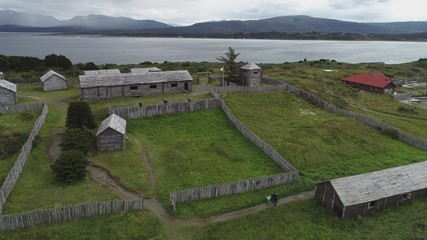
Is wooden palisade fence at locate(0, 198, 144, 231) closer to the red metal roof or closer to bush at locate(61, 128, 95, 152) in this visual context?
bush at locate(61, 128, 95, 152)

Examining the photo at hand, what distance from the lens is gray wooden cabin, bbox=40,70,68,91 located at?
53188mm

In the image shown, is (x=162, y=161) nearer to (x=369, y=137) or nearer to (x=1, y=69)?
(x=369, y=137)

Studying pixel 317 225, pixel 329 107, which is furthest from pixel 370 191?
pixel 329 107

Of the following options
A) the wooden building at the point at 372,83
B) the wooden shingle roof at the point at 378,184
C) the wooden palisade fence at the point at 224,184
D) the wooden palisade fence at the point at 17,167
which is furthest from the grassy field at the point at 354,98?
the wooden palisade fence at the point at 17,167

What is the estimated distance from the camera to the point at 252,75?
55.5 meters

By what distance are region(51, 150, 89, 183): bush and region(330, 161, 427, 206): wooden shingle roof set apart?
19.2m

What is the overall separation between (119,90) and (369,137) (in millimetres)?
32112

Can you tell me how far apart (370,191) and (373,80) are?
44933 mm

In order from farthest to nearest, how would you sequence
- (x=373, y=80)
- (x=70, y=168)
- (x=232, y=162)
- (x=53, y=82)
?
(x=373, y=80)
(x=53, y=82)
(x=232, y=162)
(x=70, y=168)

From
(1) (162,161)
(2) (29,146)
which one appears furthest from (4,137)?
(1) (162,161)

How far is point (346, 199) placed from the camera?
80.7ft

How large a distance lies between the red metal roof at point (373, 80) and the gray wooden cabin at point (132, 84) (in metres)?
33.3

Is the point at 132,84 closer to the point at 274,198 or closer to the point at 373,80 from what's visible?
the point at 274,198

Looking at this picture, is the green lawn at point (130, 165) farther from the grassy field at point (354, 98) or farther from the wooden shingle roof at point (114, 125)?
the grassy field at point (354, 98)
